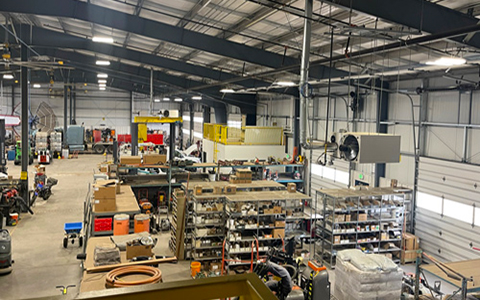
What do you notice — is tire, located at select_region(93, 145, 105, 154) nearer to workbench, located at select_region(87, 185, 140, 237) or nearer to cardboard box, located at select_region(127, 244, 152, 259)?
workbench, located at select_region(87, 185, 140, 237)

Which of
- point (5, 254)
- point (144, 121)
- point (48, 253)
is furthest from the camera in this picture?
point (144, 121)

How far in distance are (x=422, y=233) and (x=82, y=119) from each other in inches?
1311

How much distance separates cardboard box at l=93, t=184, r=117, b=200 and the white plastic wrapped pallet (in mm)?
6307

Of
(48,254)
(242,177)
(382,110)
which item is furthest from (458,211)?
(48,254)

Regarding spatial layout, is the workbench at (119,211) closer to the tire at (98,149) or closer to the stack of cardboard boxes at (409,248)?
the stack of cardboard boxes at (409,248)

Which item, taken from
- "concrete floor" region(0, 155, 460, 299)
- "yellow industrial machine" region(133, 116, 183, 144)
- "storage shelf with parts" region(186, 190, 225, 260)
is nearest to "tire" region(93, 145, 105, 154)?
"concrete floor" region(0, 155, 460, 299)

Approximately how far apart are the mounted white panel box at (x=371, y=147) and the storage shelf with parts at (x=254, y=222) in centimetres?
381

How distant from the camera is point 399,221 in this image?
12.3m

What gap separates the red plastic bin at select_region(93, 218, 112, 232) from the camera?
10.8 metres

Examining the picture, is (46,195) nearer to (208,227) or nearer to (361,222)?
(208,227)

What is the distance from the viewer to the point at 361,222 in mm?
11945

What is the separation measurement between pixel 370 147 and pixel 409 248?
6795mm

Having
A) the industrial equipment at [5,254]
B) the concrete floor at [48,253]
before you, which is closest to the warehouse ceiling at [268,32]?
the industrial equipment at [5,254]

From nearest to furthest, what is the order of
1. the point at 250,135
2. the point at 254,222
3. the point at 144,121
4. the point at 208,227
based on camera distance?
the point at 254,222 < the point at 208,227 < the point at 250,135 < the point at 144,121
